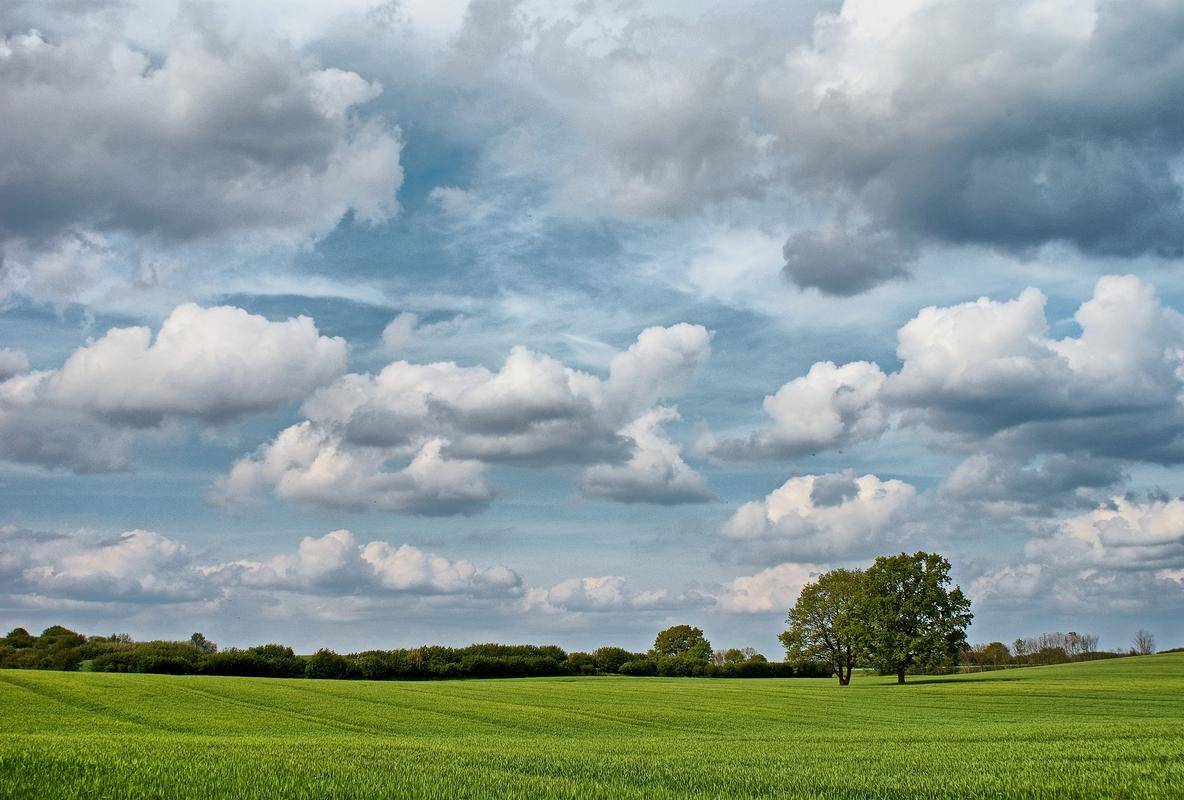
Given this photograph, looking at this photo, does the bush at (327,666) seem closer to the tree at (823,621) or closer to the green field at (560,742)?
the green field at (560,742)

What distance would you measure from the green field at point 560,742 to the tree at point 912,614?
9.10 metres

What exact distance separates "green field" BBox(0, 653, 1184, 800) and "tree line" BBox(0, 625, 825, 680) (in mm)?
27407

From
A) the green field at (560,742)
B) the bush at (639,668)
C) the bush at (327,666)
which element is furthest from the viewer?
the bush at (639,668)

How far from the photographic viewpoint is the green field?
14.9 meters

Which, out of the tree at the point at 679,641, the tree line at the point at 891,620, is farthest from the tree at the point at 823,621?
the tree at the point at 679,641

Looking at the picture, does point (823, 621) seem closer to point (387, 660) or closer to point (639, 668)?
point (639, 668)

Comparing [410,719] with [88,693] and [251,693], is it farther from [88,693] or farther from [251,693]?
[88,693]

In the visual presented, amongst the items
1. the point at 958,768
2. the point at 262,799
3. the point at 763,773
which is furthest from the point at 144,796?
the point at 958,768

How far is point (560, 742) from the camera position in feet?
106

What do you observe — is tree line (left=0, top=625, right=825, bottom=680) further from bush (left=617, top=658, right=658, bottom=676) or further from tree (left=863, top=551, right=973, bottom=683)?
tree (left=863, top=551, right=973, bottom=683)

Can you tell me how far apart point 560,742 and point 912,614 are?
6269 centimetres

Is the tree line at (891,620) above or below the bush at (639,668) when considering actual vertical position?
above

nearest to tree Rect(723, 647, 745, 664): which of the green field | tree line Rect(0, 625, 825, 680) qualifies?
tree line Rect(0, 625, 825, 680)

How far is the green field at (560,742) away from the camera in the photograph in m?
14.9
